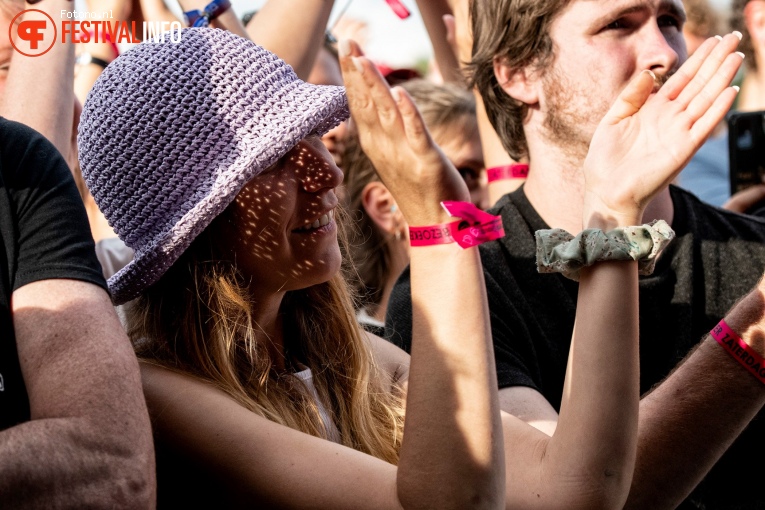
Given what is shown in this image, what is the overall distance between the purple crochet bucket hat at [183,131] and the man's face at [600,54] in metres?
0.94

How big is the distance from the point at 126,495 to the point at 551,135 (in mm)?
1770

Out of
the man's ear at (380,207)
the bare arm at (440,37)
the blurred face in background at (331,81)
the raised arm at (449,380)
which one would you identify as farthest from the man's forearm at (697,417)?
the blurred face in background at (331,81)

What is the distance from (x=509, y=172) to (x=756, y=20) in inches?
65.5

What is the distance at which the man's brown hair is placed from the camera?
288cm

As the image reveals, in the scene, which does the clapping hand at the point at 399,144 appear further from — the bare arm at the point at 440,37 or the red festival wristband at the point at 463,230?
the bare arm at the point at 440,37

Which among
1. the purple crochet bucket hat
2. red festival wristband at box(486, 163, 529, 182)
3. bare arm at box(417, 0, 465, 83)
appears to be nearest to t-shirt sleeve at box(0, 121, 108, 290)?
the purple crochet bucket hat

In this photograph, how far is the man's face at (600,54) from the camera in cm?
270

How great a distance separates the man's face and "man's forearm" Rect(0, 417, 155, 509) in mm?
1658

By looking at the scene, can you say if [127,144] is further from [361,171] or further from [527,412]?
[361,171]

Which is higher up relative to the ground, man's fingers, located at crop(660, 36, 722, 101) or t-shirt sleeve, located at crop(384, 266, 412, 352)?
man's fingers, located at crop(660, 36, 722, 101)

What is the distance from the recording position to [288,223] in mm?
2111

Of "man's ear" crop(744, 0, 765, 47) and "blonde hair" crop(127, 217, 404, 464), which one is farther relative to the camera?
"man's ear" crop(744, 0, 765, 47)

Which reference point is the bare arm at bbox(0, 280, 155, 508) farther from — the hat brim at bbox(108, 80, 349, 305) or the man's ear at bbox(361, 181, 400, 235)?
the man's ear at bbox(361, 181, 400, 235)

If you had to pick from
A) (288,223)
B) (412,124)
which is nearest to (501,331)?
(288,223)
